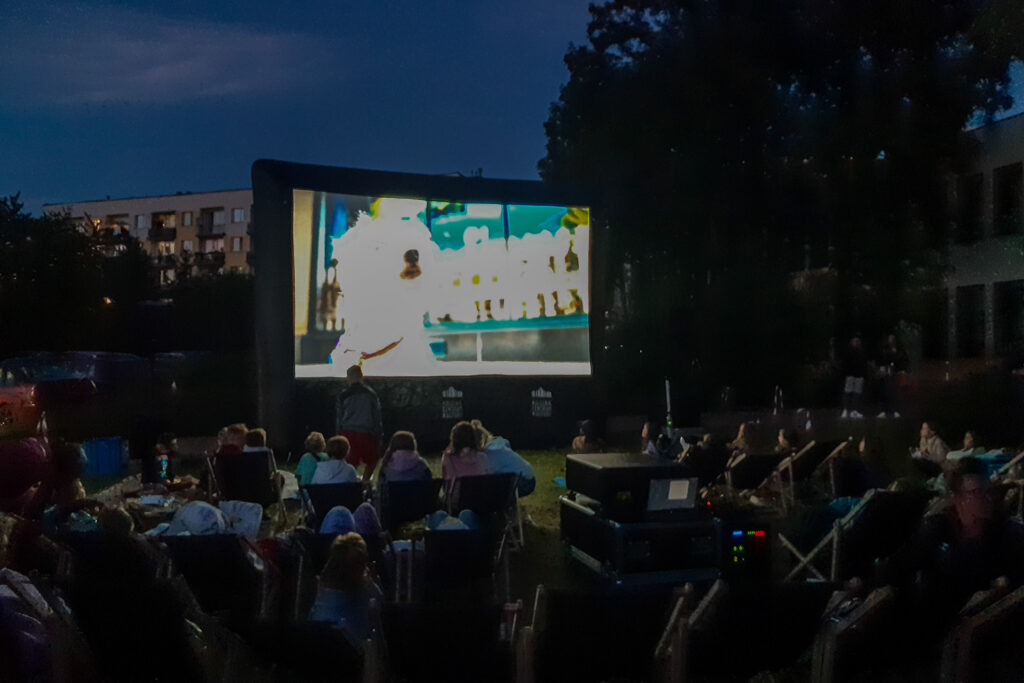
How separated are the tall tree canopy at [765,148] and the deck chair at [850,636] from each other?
48.3ft

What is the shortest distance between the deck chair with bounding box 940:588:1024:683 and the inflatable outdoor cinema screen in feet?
29.4

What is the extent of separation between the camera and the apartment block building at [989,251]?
75.7 feet

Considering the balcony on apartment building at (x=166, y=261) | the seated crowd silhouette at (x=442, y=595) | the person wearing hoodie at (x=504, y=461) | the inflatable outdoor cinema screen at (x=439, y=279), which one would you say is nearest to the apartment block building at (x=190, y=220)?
the balcony on apartment building at (x=166, y=261)

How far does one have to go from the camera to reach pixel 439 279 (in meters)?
12.2

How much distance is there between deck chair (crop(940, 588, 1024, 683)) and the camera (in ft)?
11.7

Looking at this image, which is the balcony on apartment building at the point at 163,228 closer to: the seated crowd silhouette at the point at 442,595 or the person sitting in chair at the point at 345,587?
the seated crowd silhouette at the point at 442,595

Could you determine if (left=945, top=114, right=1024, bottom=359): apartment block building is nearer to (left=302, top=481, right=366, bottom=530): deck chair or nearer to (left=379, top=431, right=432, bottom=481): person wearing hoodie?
(left=379, top=431, right=432, bottom=481): person wearing hoodie

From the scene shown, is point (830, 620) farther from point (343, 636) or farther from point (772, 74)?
point (772, 74)

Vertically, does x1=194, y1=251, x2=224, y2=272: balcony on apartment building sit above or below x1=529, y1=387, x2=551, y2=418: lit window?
above

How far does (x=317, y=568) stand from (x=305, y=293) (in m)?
7.35

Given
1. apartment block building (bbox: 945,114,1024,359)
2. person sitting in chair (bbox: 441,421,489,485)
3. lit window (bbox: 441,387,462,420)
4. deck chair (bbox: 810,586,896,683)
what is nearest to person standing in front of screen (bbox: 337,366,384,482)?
person sitting in chair (bbox: 441,421,489,485)

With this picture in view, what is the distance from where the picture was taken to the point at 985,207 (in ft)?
79.6

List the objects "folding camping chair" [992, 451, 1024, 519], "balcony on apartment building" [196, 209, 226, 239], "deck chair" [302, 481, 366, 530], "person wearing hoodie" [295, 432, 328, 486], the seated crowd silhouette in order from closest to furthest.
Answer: the seated crowd silhouette
"deck chair" [302, 481, 366, 530]
"folding camping chair" [992, 451, 1024, 519]
"person wearing hoodie" [295, 432, 328, 486]
"balcony on apartment building" [196, 209, 226, 239]

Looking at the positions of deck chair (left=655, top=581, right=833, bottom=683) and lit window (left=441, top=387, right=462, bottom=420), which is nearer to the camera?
deck chair (left=655, top=581, right=833, bottom=683)
